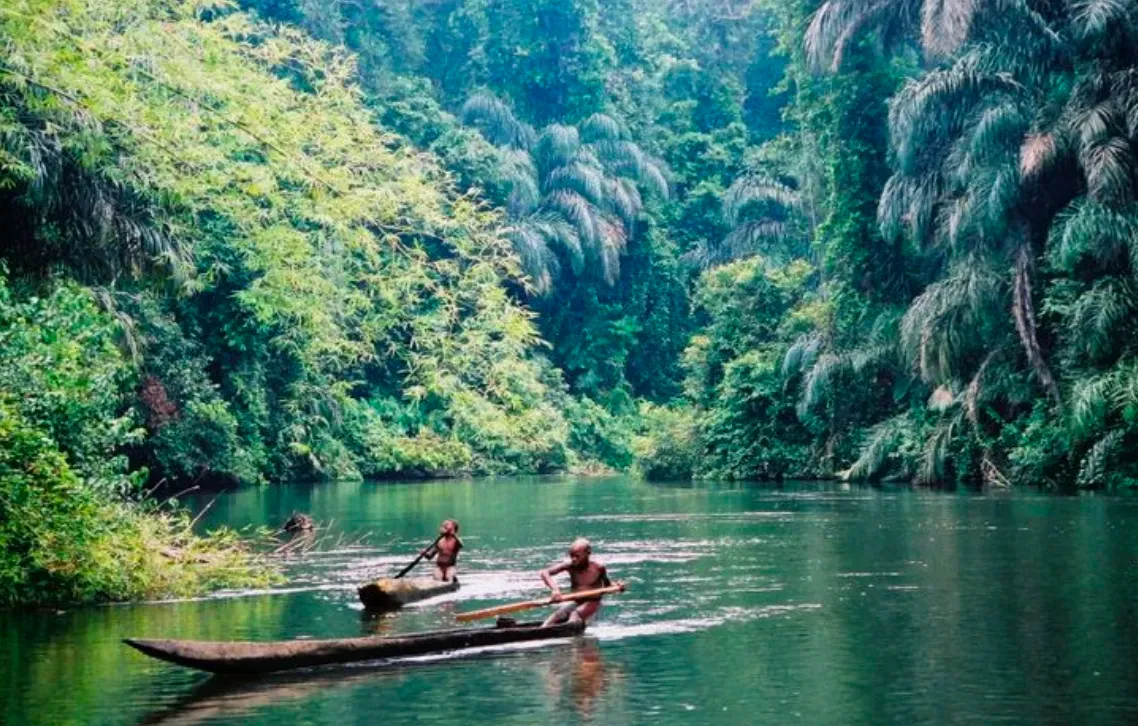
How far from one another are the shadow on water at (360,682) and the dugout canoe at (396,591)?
11.1 ft

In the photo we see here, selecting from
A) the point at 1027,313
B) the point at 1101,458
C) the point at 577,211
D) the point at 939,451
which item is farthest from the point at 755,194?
the point at 1101,458

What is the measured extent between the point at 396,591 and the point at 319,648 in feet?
17.2

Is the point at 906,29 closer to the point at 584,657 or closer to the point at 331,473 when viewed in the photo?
the point at 331,473

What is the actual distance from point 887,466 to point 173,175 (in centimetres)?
3287

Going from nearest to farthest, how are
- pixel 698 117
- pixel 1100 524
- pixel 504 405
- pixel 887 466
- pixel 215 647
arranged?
pixel 215 647 → pixel 504 405 → pixel 1100 524 → pixel 887 466 → pixel 698 117

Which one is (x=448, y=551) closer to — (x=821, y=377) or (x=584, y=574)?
(x=584, y=574)

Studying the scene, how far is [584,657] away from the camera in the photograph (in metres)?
14.9

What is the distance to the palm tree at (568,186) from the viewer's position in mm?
66875

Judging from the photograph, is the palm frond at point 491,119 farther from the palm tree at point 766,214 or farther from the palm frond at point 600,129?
the palm tree at point 766,214

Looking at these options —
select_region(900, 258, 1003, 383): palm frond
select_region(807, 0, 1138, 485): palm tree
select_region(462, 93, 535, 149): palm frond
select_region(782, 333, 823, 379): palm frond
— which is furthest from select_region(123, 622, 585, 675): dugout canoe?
select_region(462, 93, 535, 149): palm frond

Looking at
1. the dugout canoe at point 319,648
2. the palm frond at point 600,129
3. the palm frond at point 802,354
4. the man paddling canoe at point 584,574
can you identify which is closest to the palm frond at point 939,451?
the palm frond at point 802,354

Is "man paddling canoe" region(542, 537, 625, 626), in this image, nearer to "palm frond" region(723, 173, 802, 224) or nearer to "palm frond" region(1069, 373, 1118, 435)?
"palm frond" region(1069, 373, 1118, 435)

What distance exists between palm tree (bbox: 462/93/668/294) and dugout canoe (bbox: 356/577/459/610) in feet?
149

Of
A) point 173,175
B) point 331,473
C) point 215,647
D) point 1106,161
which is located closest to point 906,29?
point 1106,161
